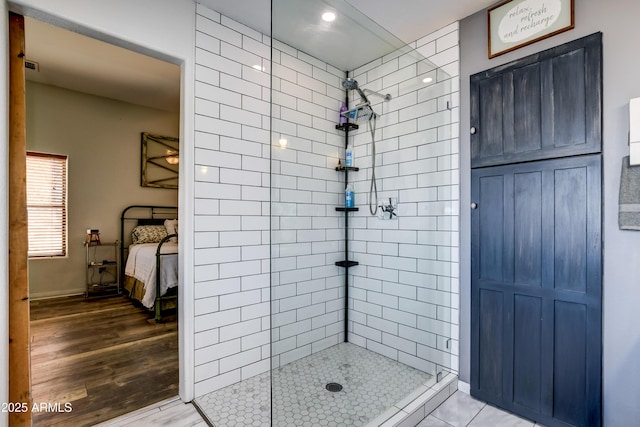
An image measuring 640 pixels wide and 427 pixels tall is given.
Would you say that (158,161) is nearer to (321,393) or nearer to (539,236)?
(321,393)

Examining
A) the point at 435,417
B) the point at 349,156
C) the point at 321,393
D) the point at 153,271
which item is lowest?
the point at 435,417

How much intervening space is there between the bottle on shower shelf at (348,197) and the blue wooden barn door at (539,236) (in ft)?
2.68

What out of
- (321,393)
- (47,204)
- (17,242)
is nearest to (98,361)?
(17,242)

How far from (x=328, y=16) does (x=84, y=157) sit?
451 centimetres

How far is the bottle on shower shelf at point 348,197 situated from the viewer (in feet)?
7.08

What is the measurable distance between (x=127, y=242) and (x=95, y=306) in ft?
3.89

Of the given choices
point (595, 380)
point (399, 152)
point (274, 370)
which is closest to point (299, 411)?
point (274, 370)

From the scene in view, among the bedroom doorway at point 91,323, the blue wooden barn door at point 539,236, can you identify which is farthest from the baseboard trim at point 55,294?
the blue wooden barn door at point 539,236

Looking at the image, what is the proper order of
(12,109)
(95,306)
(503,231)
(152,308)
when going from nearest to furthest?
(12,109), (503,231), (152,308), (95,306)

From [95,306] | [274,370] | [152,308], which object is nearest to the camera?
[274,370]

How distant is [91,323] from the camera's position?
11.2ft

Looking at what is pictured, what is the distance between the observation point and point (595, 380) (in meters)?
1.66

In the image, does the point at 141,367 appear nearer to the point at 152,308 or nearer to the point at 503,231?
the point at 152,308

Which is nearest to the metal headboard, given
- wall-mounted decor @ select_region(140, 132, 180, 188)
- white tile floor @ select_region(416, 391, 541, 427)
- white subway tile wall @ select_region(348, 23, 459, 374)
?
wall-mounted decor @ select_region(140, 132, 180, 188)
